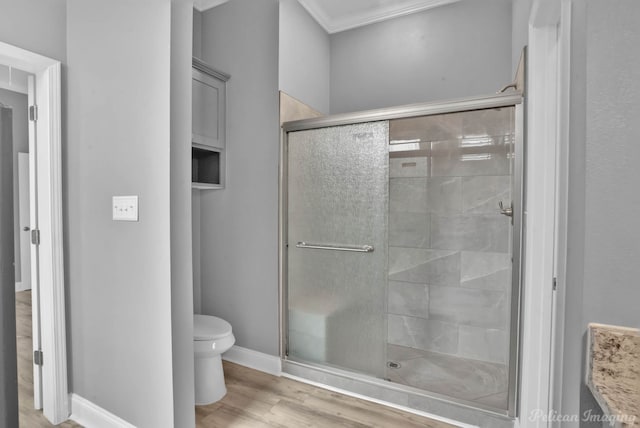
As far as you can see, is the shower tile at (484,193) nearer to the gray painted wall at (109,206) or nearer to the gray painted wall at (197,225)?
the gray painted wall at (109,206)

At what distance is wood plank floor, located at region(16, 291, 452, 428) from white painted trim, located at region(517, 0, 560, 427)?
0.61 metres

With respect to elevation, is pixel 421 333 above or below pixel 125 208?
below

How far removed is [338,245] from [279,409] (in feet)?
3.42

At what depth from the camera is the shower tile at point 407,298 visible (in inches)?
79.7

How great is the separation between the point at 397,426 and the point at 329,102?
2.54 m

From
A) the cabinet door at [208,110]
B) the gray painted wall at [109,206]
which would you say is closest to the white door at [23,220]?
the gray painted wall at [109,206]

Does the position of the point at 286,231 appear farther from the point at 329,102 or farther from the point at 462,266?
the point at 329,102

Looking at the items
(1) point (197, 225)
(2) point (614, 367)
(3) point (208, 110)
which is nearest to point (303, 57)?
(3) point (208, 110)

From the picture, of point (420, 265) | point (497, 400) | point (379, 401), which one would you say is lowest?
point (379, 401)

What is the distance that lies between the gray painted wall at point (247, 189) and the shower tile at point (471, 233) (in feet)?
3.71

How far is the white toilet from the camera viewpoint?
177 centimetres

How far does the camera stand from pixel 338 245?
2018 millimetres

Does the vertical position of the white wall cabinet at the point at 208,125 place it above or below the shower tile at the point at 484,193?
above

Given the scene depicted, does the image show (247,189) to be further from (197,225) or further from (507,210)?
(507,210)
